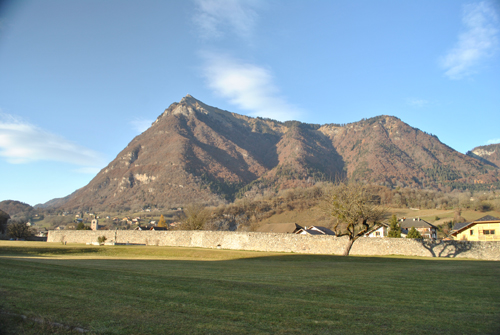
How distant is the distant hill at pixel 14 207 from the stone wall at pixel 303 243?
14527cm

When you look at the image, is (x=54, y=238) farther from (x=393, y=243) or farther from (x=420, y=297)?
(x=420, y=297)

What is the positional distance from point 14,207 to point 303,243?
188291 millimetres

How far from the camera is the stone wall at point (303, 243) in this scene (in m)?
32.0

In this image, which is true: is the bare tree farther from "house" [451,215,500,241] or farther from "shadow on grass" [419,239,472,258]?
"house" [451,215,500,241]

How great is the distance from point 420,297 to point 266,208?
332 feet

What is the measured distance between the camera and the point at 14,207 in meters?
172

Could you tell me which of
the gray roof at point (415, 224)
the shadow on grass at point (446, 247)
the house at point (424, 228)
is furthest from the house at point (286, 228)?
the shadow on grass at point (446, 247)

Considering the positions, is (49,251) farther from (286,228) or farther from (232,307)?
(286,228)

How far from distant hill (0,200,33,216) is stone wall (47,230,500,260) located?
477ft

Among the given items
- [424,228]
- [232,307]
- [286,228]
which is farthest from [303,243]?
[424,228]

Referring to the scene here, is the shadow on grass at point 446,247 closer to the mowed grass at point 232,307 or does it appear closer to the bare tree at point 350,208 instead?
the bare tree at point 350,208

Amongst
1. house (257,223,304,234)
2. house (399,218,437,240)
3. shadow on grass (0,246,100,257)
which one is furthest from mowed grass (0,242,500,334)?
house (399,218,437,240)

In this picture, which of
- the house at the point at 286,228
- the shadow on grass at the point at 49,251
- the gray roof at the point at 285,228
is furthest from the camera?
the gray roof at the point at 285,228

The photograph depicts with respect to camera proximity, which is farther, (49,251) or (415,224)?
(415,224)
